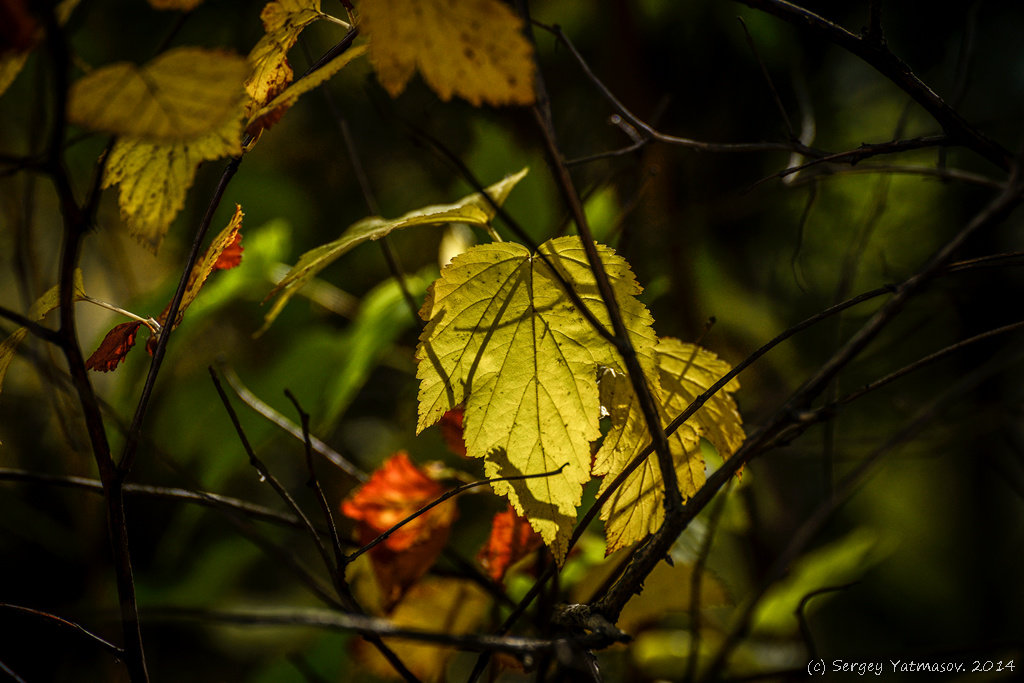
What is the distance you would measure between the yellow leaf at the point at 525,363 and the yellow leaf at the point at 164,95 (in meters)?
0.15

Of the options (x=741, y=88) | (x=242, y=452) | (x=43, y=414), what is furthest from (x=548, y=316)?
(x=43, y=414)

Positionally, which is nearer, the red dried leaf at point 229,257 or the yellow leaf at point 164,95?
the yellow leaf at point 164,95

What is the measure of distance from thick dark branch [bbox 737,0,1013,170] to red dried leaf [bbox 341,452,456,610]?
1.30 feet

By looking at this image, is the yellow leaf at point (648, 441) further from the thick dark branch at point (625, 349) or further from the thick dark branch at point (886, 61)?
the thick dark branch at point (886, 61)

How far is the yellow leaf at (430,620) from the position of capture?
0.55 metres

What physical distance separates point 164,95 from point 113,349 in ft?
0.54

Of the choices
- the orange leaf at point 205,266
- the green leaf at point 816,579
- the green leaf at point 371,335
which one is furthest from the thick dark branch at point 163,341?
the green leaf at point 816,579

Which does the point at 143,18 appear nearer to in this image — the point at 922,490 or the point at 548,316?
the point at 548,316

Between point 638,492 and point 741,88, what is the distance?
40.5 inches

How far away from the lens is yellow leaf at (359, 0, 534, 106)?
251 millimetres

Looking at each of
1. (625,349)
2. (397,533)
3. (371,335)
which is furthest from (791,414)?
(371,335)

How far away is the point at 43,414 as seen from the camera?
1183 mm

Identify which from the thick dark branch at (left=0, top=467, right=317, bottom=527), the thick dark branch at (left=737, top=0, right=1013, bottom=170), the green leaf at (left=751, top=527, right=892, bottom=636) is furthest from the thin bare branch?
the green leaf at (left=751, top=527, right=892, bottom=636)

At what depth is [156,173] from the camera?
30 centimetres
